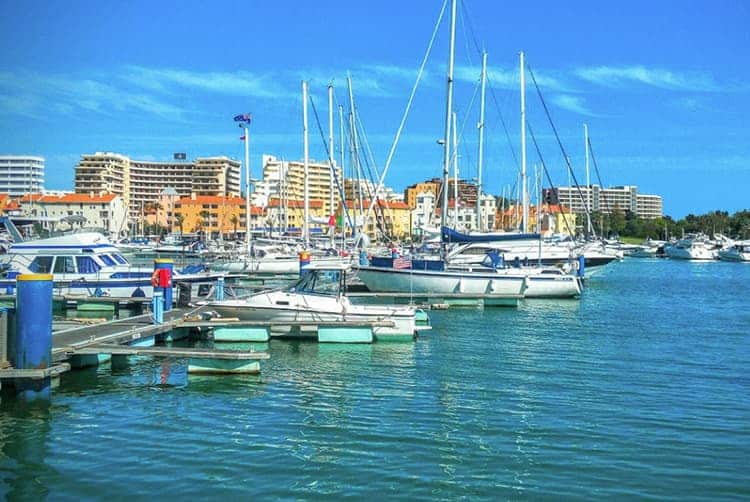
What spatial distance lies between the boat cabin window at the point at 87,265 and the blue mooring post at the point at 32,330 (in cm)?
1957

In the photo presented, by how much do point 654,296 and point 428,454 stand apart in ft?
133

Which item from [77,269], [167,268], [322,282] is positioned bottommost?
[322,282]

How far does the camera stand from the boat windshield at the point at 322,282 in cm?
2644

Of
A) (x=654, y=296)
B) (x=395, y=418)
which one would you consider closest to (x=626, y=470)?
(x=395, y=418)

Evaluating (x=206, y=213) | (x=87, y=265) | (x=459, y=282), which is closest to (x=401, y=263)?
(x=459, y=282)

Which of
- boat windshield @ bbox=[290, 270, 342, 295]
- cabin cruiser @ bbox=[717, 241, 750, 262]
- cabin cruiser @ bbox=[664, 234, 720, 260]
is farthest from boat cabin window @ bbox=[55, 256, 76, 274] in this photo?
cabin cruiser @ bbox=[664, 234, 720, 260]

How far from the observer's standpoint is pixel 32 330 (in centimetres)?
1642

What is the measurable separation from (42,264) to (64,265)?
87 centimetres

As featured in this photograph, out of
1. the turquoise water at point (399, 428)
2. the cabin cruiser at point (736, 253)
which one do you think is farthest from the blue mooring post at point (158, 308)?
the cabin cruiser at point (736, 253)

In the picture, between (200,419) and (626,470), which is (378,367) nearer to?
(200,419)

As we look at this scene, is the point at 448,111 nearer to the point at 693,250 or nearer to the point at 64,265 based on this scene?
the point at 64,265

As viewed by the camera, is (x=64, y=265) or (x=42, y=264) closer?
(x=42, y=264)

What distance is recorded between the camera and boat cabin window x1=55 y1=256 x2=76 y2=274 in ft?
116

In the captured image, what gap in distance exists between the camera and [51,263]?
35344mm
